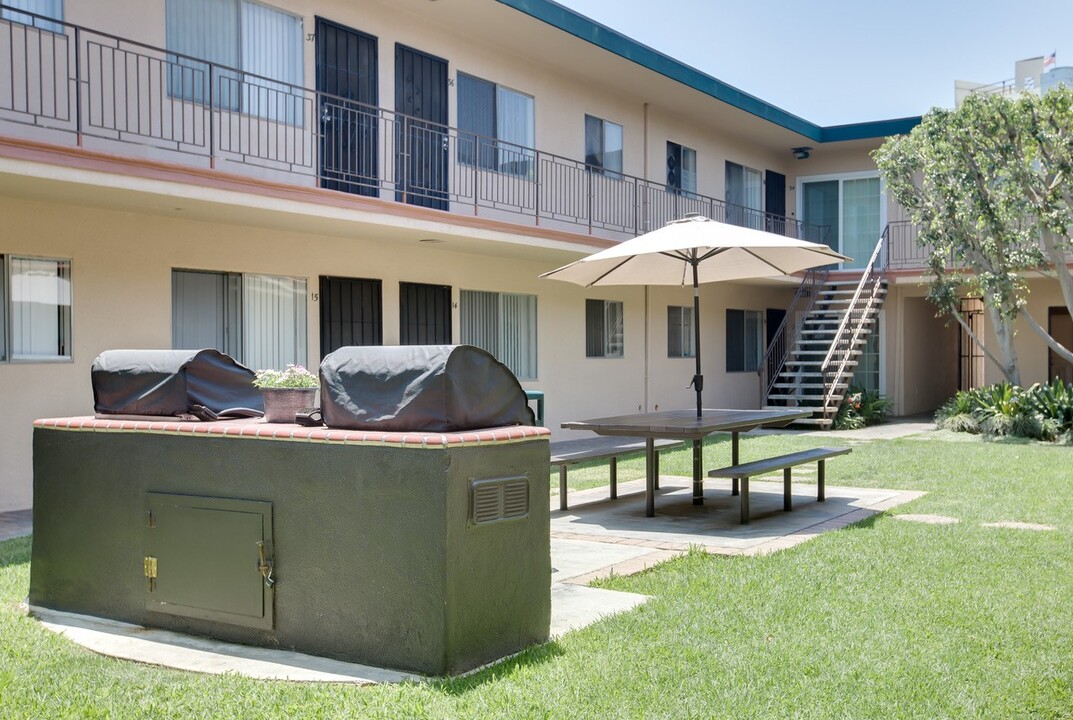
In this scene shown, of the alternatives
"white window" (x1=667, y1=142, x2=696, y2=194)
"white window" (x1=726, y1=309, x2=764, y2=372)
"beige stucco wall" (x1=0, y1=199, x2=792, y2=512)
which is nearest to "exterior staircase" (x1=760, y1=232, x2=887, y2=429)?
"white window" (x1=726, y1=309, x2=764, y2=372)

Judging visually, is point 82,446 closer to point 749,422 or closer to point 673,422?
point 673,422

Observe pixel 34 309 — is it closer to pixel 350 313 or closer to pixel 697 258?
pixel 350 313

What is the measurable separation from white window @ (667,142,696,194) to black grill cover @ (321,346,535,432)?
1517cm

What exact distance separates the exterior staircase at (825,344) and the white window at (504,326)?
565cm

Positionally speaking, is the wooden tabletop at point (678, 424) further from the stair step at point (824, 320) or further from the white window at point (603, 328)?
the stair step at point (824, 320)

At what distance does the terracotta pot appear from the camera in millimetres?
4992

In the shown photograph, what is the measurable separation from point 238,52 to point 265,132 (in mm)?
925

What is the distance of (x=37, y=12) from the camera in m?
9.66

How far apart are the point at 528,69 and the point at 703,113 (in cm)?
516

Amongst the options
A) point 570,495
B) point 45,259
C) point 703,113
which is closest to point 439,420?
point 570,495

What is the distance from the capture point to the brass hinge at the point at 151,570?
501 cm

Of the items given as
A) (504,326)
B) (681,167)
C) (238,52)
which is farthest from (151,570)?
(681,167)

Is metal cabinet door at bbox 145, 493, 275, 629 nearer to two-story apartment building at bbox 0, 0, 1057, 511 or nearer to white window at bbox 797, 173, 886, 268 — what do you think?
two-story apartment building at bbox 0, 0, 1057, 511

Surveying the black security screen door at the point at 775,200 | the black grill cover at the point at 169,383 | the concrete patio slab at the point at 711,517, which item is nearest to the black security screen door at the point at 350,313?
the concrete patio slab at the point at 711,517
